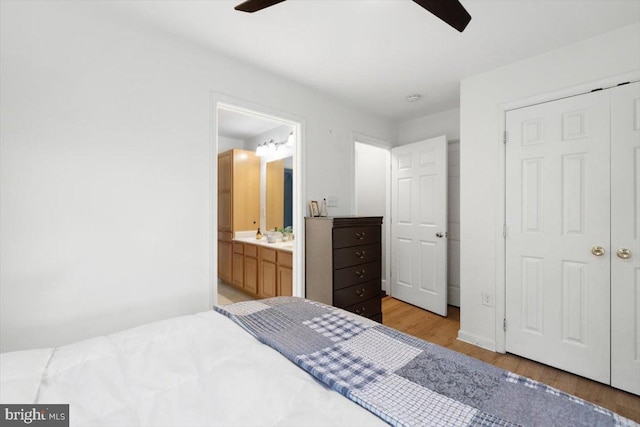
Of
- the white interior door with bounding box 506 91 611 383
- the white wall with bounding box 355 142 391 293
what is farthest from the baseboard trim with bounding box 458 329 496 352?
the white wall with bounding box 355 142 391 293

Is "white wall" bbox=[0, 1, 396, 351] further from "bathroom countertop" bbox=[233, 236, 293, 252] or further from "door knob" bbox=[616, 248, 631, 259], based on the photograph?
"door knob" bbox=[616, 248, 631, 259]

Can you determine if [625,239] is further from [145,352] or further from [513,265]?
[145,352]

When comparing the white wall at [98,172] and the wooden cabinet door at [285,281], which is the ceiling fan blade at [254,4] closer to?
the white wall at [98,172]

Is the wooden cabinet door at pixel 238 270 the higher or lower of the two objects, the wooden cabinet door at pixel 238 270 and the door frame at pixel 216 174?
the lower

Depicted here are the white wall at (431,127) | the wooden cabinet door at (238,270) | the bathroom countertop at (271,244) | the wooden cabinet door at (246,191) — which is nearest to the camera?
the bathroom countertop at (271,244)

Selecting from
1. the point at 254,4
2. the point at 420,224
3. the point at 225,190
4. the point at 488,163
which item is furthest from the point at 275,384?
the point at 225,190

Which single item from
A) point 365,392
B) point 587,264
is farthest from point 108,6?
point 587,264

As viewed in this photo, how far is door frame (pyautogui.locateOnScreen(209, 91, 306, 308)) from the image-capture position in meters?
2.19

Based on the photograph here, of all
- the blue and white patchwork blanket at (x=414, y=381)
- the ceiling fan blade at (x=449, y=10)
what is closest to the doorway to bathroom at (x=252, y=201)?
the blue and white patchwork blanket at (x=414, y=381)

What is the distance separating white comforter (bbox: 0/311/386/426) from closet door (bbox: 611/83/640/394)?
89.8 inches

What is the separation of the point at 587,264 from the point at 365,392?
224 centimetres

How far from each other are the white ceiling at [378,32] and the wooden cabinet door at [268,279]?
2.09m

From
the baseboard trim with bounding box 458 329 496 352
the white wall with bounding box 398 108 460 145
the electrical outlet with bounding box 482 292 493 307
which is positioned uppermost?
the white wall with bounding box 398 108 460 145

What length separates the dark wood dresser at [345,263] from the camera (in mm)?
2539
